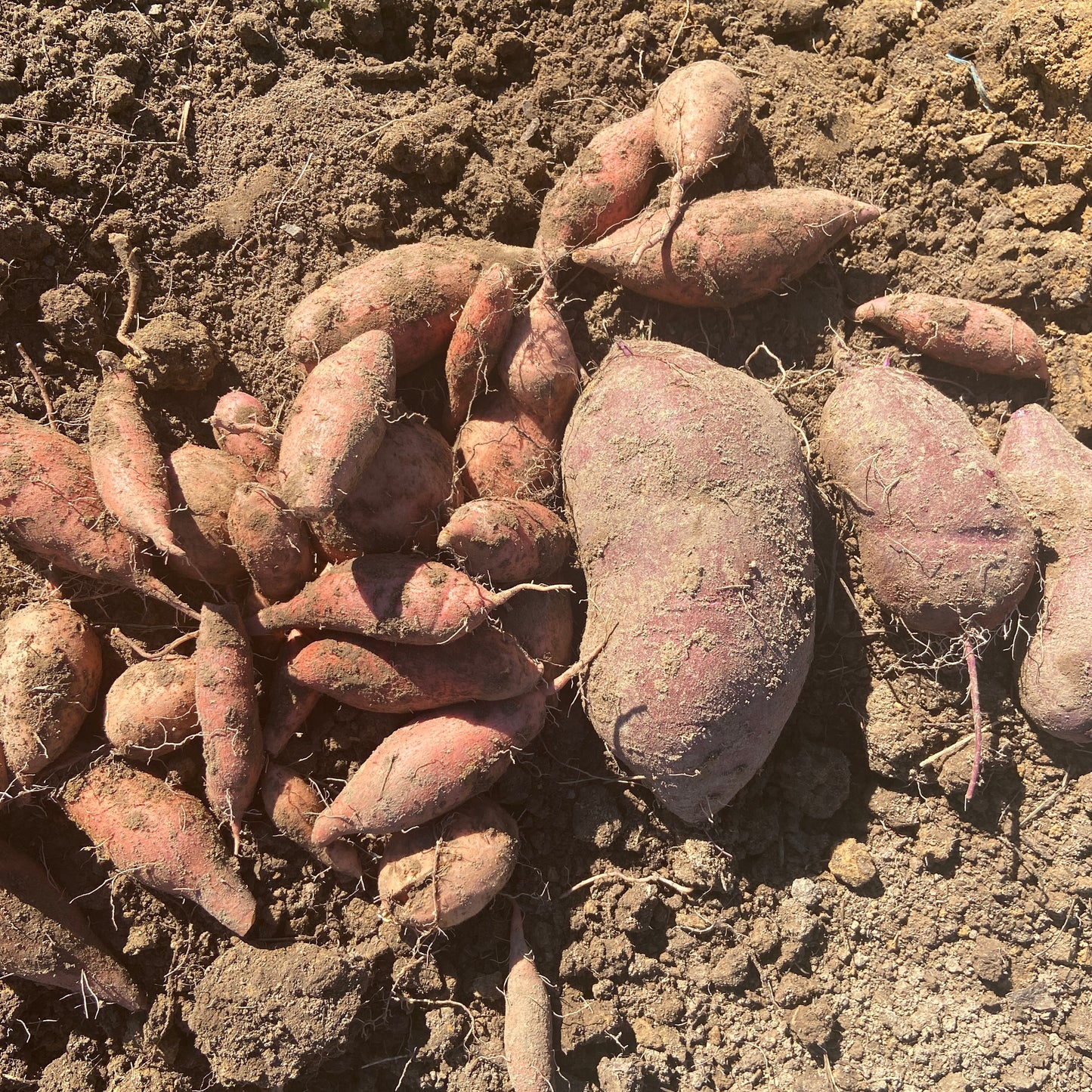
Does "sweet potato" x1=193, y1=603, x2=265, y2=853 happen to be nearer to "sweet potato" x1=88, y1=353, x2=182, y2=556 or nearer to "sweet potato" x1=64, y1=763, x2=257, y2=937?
"sweet potato" x1=64, y1=763, x2=257, y2=937

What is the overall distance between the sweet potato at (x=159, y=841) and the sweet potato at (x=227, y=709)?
0.38 feet

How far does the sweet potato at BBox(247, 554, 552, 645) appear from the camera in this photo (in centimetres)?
235

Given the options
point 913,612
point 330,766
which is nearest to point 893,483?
point 913,612

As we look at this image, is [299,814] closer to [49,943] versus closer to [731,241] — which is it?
[49,943]

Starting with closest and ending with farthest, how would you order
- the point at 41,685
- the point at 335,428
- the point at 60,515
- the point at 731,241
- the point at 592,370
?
the point at 335,428 → the point at 41,685 → the point at 60,515 → the point at 731,241 → the point at 592,370

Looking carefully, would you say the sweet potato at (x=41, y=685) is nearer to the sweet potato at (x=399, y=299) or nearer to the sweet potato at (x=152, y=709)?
the sweet potato at (x=152, y=709)

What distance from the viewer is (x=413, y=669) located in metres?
2.46

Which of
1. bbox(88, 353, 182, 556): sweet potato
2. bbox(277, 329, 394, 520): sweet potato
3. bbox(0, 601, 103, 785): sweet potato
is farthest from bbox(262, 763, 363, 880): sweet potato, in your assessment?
bbox(277, 329, 394, 520): sweet potato

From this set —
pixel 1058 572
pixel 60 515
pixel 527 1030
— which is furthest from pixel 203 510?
pixel 1058 572

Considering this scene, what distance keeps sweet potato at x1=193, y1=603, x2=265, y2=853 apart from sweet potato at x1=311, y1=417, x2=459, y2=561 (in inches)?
16.4

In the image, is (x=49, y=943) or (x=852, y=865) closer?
(x=49, y=943)

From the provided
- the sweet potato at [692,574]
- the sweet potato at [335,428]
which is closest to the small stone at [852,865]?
the sweet potato at [692,574]

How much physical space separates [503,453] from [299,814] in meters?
1.42

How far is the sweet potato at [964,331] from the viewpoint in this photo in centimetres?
268
